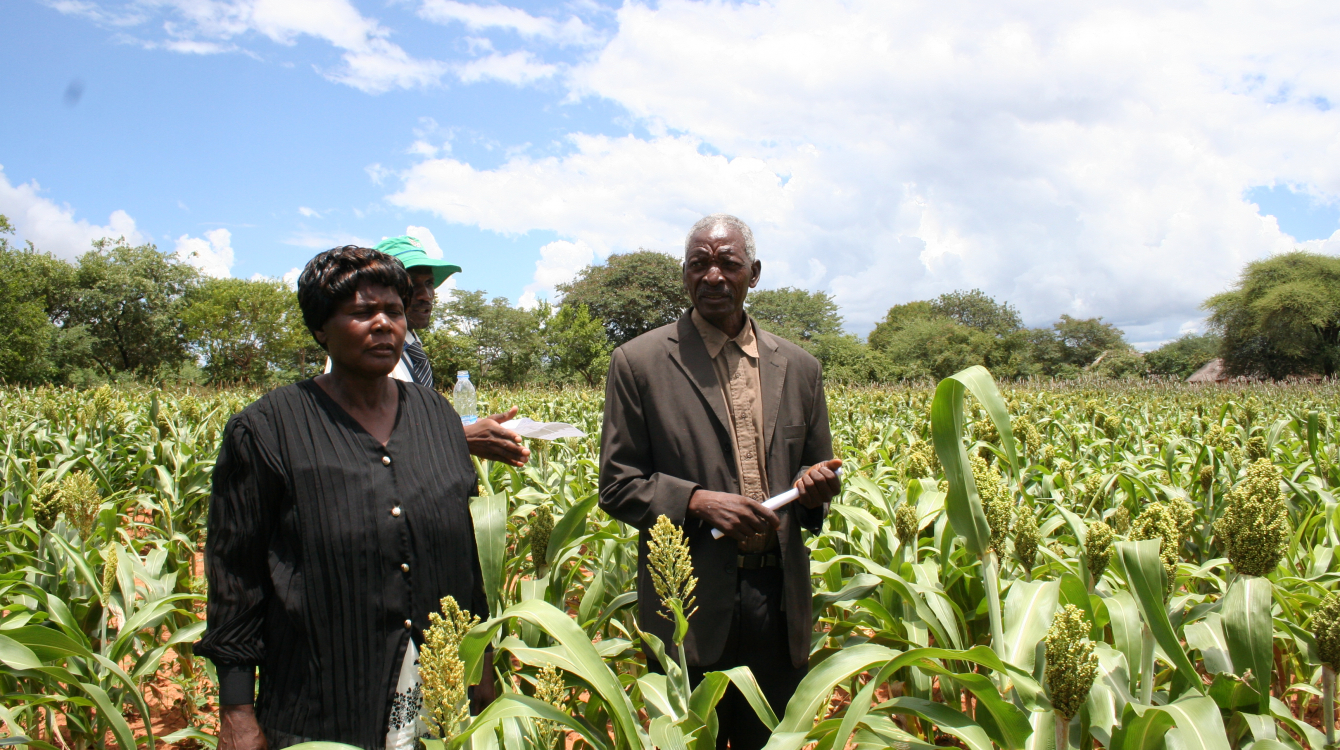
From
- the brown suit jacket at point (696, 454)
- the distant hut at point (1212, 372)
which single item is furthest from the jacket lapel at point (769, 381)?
the distant hut at point (1212, 372)

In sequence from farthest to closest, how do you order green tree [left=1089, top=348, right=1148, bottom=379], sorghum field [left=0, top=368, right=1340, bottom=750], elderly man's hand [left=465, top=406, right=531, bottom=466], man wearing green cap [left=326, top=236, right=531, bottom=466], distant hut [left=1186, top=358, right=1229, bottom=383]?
distant hut [left=1186, top=358, right=1229, bottom=383], green tree [left=1089, top=348, right=1148, bottom=379], man wearing green cap [left=326, top=236, right=531, bottom=466], elderly man's hand [left=465, top=406, right=531, bottom=466], sorghum field [left=0, top=368, right=1340, bottom=750]

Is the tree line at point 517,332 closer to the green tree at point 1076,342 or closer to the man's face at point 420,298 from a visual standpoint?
the green tree at point 1076,342

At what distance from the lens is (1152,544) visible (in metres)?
1.24

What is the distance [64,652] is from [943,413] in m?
2.09

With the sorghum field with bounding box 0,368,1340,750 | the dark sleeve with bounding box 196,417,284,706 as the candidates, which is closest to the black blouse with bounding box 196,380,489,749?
the dark sleeve with bounding box 196,417,284,706

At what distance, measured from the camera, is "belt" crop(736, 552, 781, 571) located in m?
1.73

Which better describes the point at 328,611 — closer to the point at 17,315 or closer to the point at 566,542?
the point at 566,542

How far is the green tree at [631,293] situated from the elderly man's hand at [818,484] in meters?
33.4

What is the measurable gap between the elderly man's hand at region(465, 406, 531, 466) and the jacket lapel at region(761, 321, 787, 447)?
56 centimetres

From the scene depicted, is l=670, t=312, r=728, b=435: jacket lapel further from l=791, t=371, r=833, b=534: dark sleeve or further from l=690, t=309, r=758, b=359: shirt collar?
l=791, t=371, r=833, b=534: dark sleeve

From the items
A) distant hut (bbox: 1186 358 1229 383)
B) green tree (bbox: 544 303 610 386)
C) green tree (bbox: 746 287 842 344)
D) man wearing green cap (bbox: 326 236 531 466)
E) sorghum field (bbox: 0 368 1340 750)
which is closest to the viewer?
sorghum field (bbox: 0 368 1340 750)

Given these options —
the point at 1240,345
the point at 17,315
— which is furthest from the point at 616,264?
the point at 1240,345

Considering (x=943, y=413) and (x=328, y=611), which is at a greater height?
(x=943, y=413)

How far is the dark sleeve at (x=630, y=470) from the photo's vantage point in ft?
5.32
